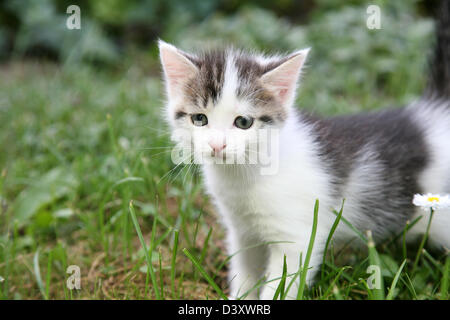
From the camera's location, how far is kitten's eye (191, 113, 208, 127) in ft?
5.98

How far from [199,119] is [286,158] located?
421mm

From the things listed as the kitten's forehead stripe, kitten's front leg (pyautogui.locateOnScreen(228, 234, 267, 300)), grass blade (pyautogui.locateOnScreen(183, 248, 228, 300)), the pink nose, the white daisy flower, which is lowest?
kitten's front leg (pyautogui.locateOnScreen(228, 234, 267, 300))

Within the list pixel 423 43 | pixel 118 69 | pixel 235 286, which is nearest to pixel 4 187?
pixel 235 286

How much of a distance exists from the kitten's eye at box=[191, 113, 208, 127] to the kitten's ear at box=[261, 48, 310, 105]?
0.30 metres

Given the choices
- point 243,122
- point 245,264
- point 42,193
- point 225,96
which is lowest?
point 245,264

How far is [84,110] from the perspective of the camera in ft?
13.2

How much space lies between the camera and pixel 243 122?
5.93 ft

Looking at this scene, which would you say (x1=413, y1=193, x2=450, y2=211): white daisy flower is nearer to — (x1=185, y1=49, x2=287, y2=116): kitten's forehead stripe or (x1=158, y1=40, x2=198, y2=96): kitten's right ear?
(x1=185, y1=49, x2=287, y2=116): kitten's forehead stripe

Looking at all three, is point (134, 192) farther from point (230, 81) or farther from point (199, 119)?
point (230, 81)

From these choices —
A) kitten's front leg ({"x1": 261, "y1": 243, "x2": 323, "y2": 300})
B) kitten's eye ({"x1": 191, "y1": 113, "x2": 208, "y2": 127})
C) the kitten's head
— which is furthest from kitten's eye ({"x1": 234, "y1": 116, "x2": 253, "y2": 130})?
kitten's front leg ({"x1": 261, "y1": 243, "x2": 323, "y2": 300})

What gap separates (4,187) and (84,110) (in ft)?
4.39

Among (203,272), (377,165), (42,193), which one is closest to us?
(203,272)

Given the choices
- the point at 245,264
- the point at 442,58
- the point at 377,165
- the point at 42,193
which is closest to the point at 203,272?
the point at 245,264
